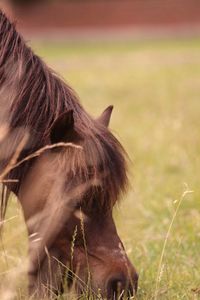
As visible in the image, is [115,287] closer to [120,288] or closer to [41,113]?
[120,288]

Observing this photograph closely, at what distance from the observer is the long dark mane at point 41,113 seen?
2.73 m

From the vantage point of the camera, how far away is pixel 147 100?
1193cm

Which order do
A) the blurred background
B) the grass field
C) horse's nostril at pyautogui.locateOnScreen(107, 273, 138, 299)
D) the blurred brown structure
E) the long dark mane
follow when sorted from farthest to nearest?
the blurred brown structure
the blurred background
the grass field
the long dark mane
horse's nostril at pyautogui.locateOnScreen(107, 273, 138, 299)

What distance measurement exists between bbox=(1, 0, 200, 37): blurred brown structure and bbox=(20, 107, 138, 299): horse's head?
2995cm

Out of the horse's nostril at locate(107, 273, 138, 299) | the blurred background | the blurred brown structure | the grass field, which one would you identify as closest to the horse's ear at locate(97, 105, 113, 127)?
the grass field

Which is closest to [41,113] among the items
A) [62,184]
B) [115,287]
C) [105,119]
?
[62,184]

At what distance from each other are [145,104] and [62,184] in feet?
28.9

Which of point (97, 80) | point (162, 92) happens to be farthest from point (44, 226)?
point (97, 80)

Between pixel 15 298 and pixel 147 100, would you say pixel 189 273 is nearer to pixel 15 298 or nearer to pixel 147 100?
pixel 15 298

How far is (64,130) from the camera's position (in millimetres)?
2689

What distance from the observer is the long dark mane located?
8.95 feet

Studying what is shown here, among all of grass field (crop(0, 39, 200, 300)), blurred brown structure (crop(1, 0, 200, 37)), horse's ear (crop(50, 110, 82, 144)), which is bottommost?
grass field (crop(0, 39, 200, 300))

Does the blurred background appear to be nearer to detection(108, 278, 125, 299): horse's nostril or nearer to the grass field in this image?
the grass field

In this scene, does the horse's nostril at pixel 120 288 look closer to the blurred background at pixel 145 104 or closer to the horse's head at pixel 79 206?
the horse's head at pixel 79 206
